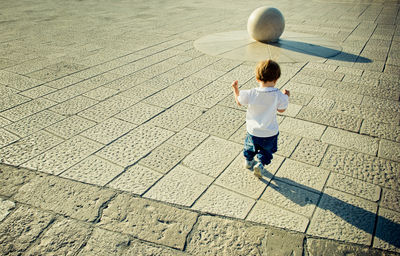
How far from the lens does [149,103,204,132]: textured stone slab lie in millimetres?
4027

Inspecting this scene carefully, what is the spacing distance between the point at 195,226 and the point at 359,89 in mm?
4110

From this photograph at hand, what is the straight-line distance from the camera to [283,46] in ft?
23.7

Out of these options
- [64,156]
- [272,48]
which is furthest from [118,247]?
[272,48]

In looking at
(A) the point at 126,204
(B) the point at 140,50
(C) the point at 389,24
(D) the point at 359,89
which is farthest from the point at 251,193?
(C) the point at 389,24

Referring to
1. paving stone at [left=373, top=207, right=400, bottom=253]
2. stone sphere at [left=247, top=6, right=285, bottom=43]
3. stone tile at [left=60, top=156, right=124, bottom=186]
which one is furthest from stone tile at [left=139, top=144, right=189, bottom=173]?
stone sphere at [left=247, top=6, right=285, bottom=43]

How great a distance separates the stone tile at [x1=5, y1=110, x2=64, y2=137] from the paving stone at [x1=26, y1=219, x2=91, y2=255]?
5.92 feet

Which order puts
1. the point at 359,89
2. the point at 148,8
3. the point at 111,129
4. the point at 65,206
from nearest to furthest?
the point at 65,206
the point at 111,129
the point at 359,89
the point at 148,8

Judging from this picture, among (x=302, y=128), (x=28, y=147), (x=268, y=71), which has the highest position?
(x=268, y=71)

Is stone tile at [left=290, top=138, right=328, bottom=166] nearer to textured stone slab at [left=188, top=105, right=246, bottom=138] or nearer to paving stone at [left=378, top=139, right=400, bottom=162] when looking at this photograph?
paving stone at [left=378, top=139, right=400, bottom=162]

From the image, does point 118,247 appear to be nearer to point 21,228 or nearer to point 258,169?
point 21,228

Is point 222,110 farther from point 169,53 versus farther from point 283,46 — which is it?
point 283,46

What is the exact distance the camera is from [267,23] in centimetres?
709

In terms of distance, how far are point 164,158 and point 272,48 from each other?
16.0 feet

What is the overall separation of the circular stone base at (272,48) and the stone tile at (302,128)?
8.49 feet
